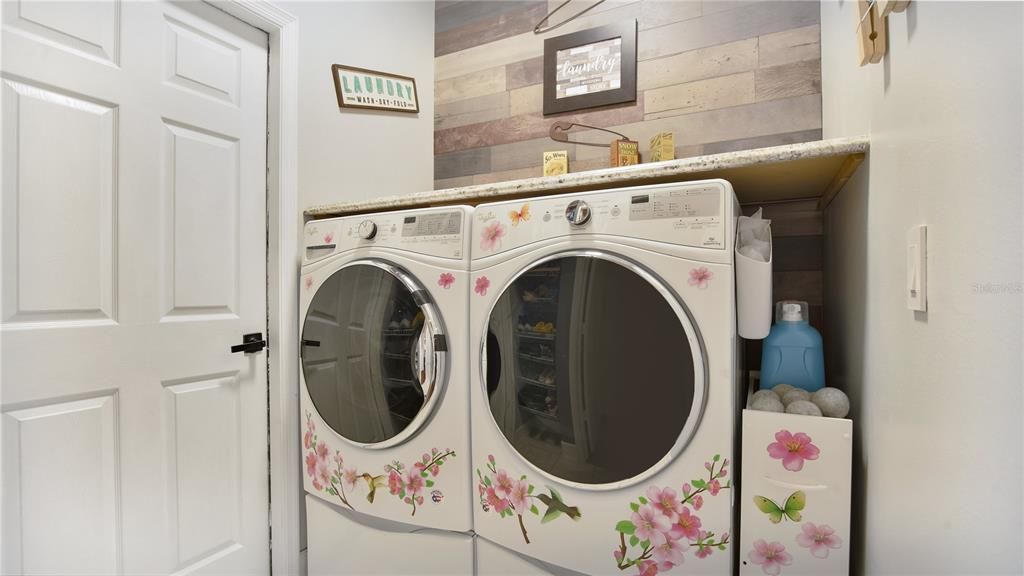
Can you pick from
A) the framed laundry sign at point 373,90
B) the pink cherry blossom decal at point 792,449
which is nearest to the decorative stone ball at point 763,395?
the pink cherry blossom decal at point 792,449

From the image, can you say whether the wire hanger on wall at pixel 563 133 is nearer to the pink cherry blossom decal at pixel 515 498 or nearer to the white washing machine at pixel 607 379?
the white washing machine at pixel 607 379

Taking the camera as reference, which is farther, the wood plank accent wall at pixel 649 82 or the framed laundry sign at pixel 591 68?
the framed laundry sign at pixel 591 68

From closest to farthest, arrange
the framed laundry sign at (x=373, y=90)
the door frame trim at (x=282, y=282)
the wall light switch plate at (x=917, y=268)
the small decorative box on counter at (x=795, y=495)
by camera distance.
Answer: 1. the wall light switch plate at (x=917, y=268)
2. the small decorative box on counter at (x=795, y=495)
3. the door frame trim at (x=282, y=282)
4. the framed laundry sign at (x=373, y=90)

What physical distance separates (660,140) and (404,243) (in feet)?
3.35

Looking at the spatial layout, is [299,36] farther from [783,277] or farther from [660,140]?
[783,277]

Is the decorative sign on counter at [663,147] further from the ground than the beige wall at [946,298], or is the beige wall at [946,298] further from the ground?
the decorative sign on counter at [663,147]

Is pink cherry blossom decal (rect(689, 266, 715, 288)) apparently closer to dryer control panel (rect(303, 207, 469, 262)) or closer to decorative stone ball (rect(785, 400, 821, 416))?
decorative stone ball (rect(785, 400, 821, 416))

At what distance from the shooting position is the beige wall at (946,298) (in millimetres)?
444

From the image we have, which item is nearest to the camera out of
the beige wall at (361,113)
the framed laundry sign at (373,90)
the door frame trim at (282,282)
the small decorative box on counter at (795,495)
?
the small decorative box on counter at (795,495)

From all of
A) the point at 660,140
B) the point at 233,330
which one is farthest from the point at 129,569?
the point at 660,140

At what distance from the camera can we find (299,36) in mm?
1736

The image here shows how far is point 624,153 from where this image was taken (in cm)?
181

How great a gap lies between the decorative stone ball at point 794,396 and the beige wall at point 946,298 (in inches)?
4.7

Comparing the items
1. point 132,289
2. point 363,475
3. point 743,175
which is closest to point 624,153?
point 743,175
